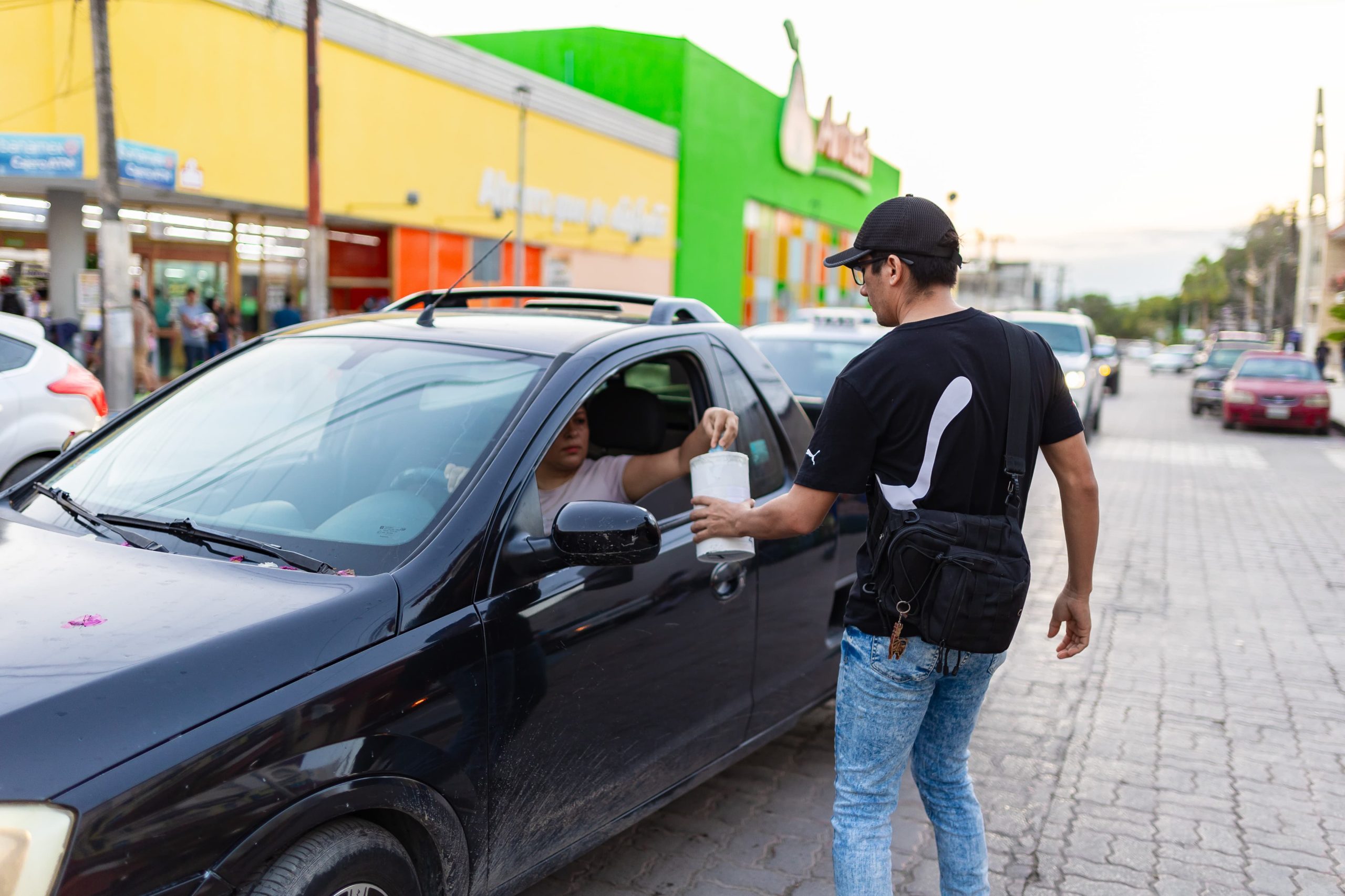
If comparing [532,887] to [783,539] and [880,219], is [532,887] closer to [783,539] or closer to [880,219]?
[783,539]

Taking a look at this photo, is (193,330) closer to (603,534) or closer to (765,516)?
(603,534)

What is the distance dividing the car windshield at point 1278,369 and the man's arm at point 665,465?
2153 cm

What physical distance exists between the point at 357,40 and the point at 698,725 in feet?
66.2

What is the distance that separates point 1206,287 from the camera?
11794 centimetres

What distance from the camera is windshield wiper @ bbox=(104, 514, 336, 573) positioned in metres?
2.52

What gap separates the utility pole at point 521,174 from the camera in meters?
25.2

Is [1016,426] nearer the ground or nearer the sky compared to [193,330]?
nearer the sky

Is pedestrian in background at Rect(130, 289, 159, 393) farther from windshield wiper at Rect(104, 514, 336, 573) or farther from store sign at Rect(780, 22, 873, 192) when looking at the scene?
store sign at Rect(780, 22, 873, 192)

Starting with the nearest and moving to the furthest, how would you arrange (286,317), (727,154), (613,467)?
1. (613,467)
2. (286,317)
3. (727,154)

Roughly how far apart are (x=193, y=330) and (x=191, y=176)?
2709mm

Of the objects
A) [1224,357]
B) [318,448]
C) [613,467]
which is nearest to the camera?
[318,448]

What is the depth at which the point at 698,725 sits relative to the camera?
3.33 metres

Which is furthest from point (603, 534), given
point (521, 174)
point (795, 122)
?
point (795, 122)

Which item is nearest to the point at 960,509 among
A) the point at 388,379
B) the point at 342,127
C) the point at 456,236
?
the point at 388,379
